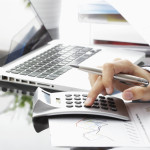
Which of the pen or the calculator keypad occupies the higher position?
the pen

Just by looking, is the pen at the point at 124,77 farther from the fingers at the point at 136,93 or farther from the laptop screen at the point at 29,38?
the laptop screen at the point at 29,38

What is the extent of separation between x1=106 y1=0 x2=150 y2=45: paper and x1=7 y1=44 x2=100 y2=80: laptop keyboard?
0.19 meters

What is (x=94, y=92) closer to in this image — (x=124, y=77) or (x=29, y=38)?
(x=124, y=77)

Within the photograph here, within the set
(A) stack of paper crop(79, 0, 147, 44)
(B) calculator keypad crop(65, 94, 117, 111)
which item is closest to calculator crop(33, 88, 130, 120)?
(B) calculator keypad crop(65, 94, 117, 111)

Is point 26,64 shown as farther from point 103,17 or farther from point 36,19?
point 103,17

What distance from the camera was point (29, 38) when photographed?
3.48 feet

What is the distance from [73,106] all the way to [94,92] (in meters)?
0.06

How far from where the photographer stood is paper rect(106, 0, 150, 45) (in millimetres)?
797

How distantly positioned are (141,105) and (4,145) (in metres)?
0.28

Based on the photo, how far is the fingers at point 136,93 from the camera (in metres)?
0.65

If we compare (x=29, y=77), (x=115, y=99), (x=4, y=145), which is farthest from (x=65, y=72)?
(x=4, y=145)

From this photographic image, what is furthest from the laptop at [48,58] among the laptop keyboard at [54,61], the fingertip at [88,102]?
the fingertip at [88,102]

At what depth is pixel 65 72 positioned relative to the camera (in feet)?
2.74

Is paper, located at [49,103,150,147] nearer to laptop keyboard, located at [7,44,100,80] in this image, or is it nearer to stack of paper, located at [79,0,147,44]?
laptop keyboard, located at [7,44,100,80]
